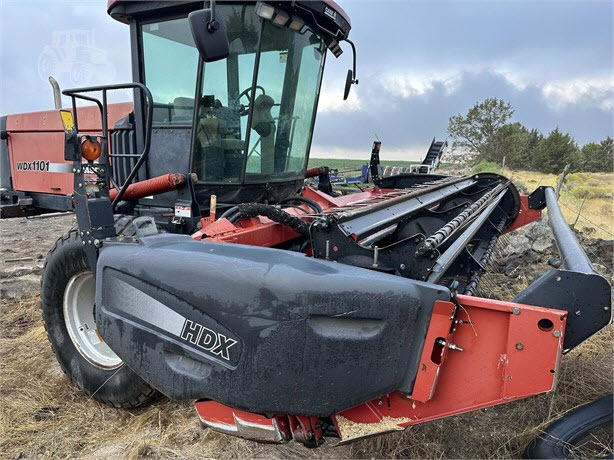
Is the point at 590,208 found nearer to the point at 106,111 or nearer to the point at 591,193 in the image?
the point at 591,193

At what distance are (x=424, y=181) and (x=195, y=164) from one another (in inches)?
103

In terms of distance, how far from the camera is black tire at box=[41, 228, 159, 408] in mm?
2389

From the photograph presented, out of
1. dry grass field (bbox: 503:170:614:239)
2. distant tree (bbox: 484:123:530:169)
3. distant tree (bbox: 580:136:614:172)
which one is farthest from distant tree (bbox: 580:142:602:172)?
dry grass field (bbox: 503:170:614:239)

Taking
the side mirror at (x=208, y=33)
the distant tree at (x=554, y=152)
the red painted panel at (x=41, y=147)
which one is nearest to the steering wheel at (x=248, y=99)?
the side mirror at (x=208, y=33)

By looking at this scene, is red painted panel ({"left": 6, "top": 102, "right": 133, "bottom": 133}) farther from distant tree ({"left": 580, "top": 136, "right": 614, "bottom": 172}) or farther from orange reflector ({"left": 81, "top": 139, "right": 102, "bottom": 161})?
distant tree ({"left": 580, "top": 136, "right": 614, "bottom": 172})

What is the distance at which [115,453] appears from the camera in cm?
217

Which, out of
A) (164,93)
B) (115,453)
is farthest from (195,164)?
(115,453)

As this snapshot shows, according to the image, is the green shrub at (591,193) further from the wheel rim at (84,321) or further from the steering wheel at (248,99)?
the wheel rim at (84,321)

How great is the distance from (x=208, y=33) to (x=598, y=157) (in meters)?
33.9

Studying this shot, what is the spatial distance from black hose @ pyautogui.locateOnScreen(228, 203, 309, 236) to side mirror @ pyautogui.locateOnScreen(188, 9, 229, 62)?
0.78 m

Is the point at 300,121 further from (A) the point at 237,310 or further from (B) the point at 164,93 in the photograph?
(A) the point at 237,310

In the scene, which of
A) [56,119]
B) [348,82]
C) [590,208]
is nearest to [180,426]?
[348,82]

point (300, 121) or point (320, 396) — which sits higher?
point (300, 121)

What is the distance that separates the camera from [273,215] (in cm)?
231
